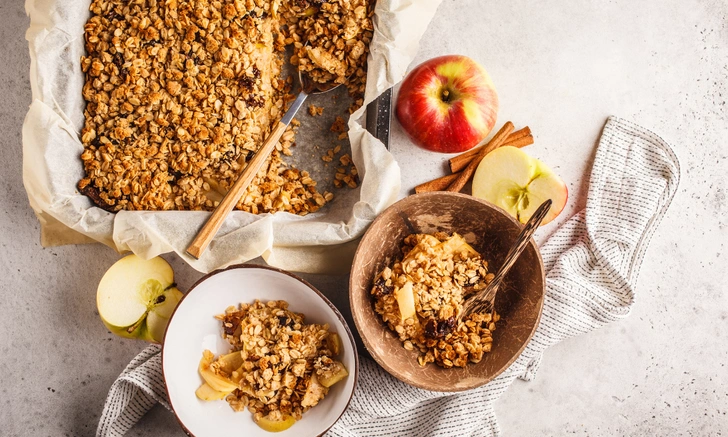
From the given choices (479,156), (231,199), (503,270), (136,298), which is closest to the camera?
(503,270)

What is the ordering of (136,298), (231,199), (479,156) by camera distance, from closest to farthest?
(231,199) < (136,298) < (479,156)

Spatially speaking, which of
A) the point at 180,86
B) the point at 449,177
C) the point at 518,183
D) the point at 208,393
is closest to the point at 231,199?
the point at 180,86

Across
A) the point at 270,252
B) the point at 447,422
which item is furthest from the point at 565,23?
the point at 447,422

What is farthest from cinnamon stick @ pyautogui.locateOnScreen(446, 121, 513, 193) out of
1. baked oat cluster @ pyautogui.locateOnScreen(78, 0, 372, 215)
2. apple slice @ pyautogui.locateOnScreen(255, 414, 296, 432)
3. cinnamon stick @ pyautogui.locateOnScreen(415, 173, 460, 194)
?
apple slice @ pyautogui.locateOnScreen(255, 414, 296, 432)

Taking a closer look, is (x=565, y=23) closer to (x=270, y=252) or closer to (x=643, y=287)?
(x=643, y=287)

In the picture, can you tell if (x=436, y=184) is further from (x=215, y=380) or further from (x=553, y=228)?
(x=215, y=380)

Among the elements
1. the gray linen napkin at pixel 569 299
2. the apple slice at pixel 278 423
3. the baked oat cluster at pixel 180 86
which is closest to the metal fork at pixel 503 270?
the gray linen napkin at pixel 569 299
